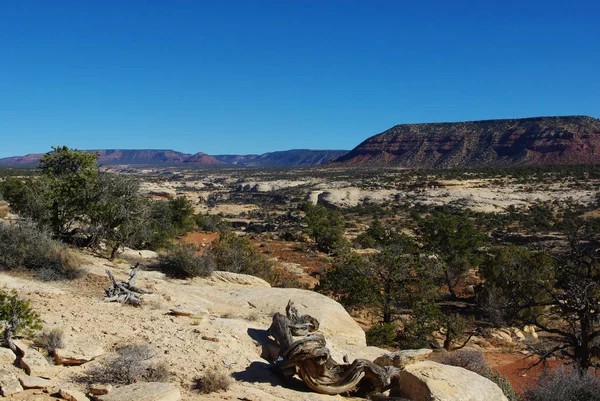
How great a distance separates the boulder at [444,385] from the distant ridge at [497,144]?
329 feet

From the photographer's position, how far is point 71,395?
565cm

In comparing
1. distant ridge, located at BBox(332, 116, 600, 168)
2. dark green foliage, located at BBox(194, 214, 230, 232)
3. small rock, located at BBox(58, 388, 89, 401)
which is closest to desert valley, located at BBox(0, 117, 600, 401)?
small rock, located at BBox(58, 388, 89, 401)

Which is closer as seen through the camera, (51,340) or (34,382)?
(34,382)

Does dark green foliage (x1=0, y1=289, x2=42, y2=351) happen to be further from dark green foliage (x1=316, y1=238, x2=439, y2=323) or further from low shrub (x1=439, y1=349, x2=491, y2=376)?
dark green foliage (x1=316, y1=238, x2=439, y2=323)

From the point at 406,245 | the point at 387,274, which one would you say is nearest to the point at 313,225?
the point at 406,245

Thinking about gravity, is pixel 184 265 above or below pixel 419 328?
above

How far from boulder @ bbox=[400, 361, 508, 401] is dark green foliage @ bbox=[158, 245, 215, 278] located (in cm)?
817

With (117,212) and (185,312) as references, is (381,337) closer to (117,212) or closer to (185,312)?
(185,312)

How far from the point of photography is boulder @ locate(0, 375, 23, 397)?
18.3 ft

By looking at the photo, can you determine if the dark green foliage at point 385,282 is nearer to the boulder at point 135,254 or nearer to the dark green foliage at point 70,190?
the boulder at point 135,254

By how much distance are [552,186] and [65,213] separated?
54.7 m

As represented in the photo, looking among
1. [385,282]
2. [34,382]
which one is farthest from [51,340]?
[385,282]

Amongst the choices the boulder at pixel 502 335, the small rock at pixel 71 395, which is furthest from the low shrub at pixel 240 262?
the small rock at pixel 71 395

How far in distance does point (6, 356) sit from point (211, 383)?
2942mm
